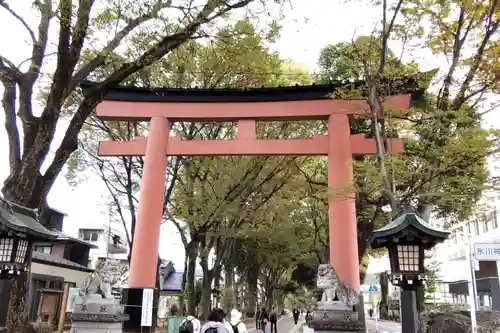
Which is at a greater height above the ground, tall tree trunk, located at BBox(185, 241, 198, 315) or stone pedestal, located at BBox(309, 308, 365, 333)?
tall tree trunk, located at BBox(185, 241, 198, 315)

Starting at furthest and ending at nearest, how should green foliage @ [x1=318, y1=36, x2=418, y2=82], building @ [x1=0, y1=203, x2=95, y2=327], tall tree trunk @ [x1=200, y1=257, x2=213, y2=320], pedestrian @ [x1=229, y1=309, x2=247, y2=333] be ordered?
building @ [x1=0, y1=203, x2=95, y2=327] < tall tree trunk @ [x1=200, y1=257, x2=213, y2=320] < green foliage @ [x1=318, y1=36, x2=418, y2=82] < pedestrian @ [x1=229, y1=309, x2=247, y2=333]

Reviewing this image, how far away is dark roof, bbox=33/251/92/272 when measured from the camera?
22.7 meters

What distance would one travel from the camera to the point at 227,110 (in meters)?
13.5

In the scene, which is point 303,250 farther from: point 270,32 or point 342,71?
point 270,32

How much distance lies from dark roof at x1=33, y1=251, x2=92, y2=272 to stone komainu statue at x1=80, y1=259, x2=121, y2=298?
12.5 meters

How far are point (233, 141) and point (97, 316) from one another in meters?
6.13

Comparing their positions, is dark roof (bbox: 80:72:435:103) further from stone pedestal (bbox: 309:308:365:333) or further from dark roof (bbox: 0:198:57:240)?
dark roof (bbox: 0:198:57:240)

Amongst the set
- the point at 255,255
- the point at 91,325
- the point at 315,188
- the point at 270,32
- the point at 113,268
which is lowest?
the point at 91,325

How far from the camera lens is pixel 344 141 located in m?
12.6

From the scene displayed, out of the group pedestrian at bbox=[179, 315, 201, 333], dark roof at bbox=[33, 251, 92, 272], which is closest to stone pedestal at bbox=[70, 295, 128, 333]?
pedestrian at bbox=[179, 315, 201, 333]

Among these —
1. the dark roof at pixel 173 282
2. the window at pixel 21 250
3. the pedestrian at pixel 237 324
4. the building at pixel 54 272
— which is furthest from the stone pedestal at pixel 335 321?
the dark roof at pixel 173 282

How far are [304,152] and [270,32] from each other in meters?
5.05

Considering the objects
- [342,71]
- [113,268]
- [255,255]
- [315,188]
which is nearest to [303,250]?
[255,255]

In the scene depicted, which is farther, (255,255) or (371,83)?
(255,255)
